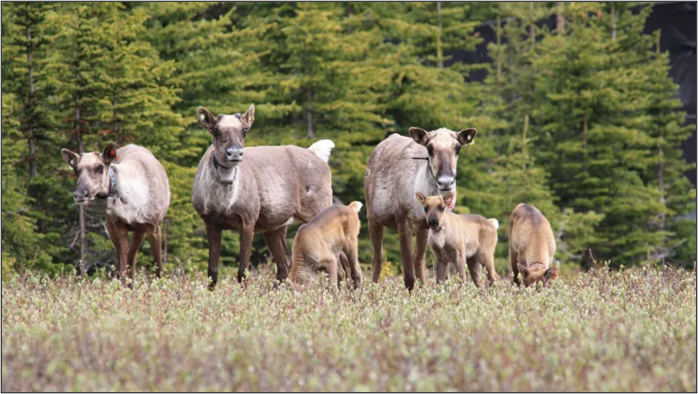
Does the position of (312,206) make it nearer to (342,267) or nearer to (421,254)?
(342,267)

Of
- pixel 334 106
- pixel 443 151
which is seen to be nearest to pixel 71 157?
pixel 443 151

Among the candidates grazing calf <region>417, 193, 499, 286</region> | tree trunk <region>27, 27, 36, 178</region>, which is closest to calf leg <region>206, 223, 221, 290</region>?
grazing calf <region>417, 193, 499, 286</region>

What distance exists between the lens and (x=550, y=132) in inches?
1374

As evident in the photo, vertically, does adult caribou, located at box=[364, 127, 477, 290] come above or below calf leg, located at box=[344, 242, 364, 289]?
above

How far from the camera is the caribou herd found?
40.1 feet

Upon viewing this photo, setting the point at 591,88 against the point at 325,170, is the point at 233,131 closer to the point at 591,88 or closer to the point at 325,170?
the point at 325,170

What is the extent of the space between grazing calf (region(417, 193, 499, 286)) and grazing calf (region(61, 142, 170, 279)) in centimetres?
376

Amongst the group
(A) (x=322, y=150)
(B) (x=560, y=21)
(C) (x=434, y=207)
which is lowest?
(B) (x=560, y=21)

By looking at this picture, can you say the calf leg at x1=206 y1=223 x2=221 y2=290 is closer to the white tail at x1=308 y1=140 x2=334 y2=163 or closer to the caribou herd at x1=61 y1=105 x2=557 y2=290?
the caribou herd at x1=61 y1=105 x2=557 y2=290

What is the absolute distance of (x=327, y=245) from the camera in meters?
12.9

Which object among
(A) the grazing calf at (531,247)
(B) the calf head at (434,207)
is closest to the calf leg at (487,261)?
(A) the grazing calf at (531,247)

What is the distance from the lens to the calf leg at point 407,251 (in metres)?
12.3

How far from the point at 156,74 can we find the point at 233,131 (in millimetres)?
10537

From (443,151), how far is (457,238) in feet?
7.89
